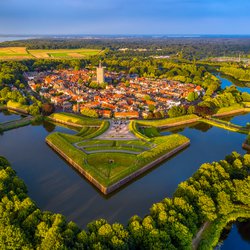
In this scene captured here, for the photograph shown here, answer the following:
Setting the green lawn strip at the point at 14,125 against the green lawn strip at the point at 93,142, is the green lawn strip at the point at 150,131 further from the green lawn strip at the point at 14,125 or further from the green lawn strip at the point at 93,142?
the green lawn strip at the point at 14,125

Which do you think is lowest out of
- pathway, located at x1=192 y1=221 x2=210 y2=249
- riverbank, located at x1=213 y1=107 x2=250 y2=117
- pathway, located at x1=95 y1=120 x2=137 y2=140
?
riverbank, located at x1=213 y1=107 x2=250 y2=117

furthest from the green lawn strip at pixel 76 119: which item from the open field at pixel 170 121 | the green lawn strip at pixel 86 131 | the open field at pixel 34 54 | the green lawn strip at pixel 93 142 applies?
the open field at pixel 34 54

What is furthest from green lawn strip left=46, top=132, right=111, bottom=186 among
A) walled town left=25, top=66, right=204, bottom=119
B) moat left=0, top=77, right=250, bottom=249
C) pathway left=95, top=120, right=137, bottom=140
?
walled town left=25, top=66, right=204, bottom=119

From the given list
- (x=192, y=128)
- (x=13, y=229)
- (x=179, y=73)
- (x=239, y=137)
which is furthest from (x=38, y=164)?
(x=179, y=73)

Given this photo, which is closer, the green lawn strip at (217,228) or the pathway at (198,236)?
the green lawn strip at (217,228)

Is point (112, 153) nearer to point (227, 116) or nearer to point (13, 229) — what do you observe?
point (13, 229)

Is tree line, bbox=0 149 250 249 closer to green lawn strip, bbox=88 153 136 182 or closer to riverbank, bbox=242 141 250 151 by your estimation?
green lawn strip, bbox=88 153 136 182

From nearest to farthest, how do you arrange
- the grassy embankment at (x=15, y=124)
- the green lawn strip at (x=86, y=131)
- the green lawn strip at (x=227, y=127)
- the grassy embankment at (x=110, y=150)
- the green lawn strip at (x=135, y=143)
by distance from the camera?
the grassy embankment at (x=110, y=150) < the green lawn strip at (x=135, y=143) < the green lawn strip at (x=86, y=131) < the grassy embankment at (x=15, y=124) < the green lawn strip at (x=227, y=127)
